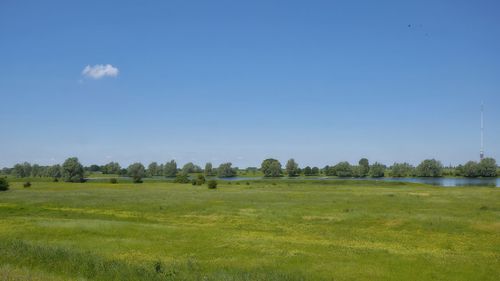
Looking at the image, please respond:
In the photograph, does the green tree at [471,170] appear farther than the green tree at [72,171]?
Yes

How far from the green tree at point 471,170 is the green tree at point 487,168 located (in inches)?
65.0

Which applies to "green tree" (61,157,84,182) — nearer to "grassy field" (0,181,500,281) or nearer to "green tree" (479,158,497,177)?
"grassy field" (0,181,500,281)

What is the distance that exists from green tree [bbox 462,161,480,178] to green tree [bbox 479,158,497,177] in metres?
1.65

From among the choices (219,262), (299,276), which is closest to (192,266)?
(219,262)

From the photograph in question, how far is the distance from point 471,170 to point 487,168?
6591 millimetres

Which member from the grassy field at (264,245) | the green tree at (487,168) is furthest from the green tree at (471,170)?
Answer: the grassy field at (264,245)

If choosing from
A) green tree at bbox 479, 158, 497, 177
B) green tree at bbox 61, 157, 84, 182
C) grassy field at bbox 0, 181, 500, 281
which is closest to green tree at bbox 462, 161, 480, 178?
green tree at bbox 479, 158, 497, 177

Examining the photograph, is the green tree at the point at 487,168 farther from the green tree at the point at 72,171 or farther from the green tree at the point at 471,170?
the green tree at the point at 72,171

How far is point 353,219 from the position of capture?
42844 millimetres

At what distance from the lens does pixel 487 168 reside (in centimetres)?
18325

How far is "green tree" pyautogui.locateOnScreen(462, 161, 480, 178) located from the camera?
185375 millimetres

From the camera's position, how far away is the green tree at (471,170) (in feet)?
608

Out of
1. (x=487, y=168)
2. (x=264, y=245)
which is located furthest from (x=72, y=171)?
(x=487, y=168)

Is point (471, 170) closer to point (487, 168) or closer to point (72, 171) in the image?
point (487, 168)
